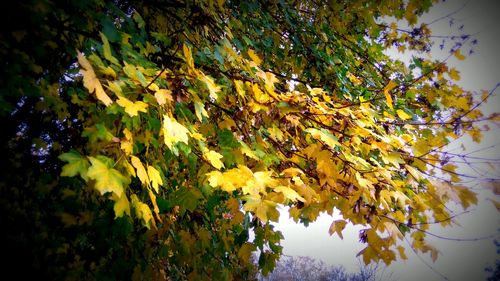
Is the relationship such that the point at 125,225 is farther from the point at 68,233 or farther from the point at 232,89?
the point at 68,233

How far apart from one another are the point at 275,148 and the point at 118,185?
156cm

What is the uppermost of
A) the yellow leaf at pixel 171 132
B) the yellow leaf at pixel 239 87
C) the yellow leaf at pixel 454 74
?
the yellow leaf at pixel 454 74

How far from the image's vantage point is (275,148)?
2615 mm

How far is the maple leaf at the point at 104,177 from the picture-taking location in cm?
130

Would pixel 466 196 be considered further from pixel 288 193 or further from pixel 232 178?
pixel 232 178

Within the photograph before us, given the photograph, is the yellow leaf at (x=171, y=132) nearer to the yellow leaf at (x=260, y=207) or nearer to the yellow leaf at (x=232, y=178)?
the yellow leaf at (x=232, y=178)

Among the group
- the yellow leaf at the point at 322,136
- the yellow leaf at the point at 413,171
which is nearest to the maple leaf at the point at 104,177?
the yellow leaf at the point at 322,136

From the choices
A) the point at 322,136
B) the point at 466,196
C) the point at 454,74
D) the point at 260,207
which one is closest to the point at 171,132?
the point at 260,207

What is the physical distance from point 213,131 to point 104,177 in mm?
1368

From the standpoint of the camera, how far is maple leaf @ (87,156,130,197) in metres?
1.30

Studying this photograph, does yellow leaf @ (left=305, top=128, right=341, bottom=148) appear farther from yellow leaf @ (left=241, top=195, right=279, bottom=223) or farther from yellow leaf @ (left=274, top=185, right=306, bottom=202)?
yellow leaf @ (left=241, top=195, right=279, bottom=223)

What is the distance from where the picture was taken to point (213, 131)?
8.60 ft

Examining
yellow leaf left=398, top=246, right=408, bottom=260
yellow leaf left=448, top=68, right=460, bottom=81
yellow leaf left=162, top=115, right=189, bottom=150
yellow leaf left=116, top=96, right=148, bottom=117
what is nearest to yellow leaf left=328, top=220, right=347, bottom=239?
yellow leaf left=398, top=246, right=408, bottom=260

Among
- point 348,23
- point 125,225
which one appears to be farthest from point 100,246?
point 348,23
